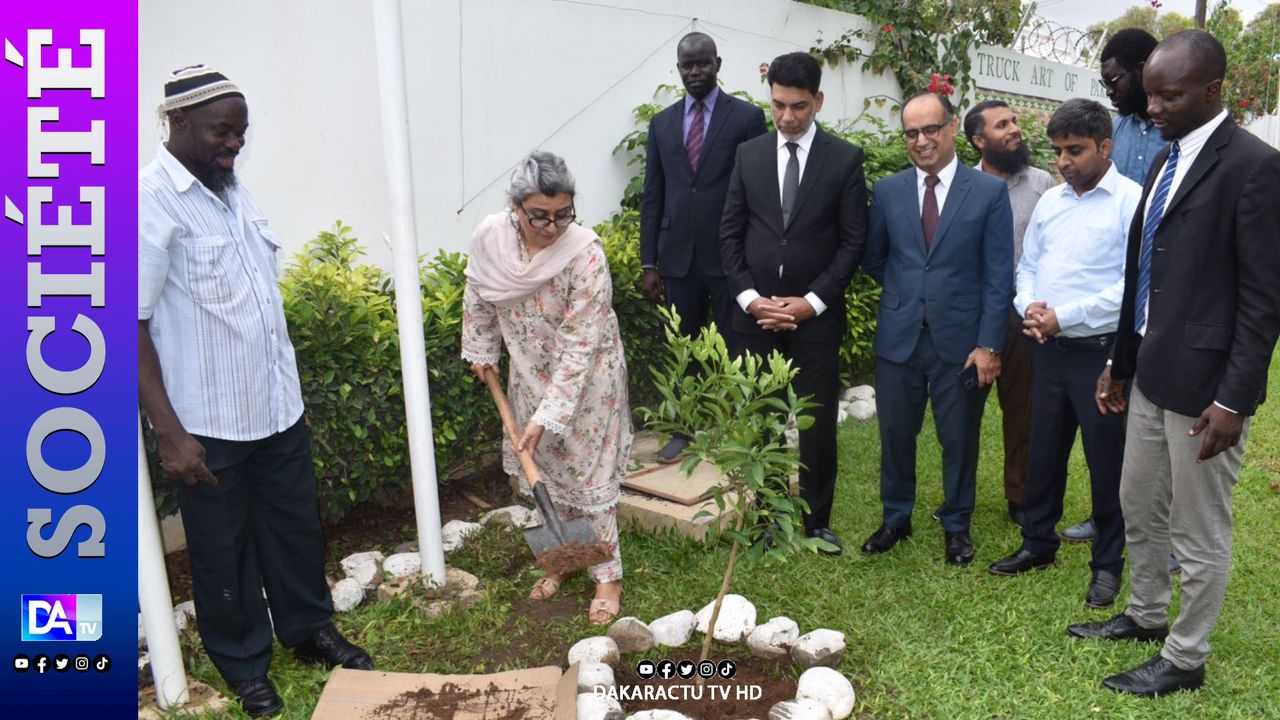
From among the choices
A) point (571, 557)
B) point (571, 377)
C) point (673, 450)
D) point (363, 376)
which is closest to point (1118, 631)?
point (571, 557)

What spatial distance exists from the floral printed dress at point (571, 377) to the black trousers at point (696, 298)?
1.35 metres

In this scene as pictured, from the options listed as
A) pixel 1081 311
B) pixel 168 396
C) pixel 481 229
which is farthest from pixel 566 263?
pixel 1081 311

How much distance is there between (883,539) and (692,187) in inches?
81.6

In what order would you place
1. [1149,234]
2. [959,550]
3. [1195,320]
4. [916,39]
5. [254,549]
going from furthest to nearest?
[916,39] → [959,550] → [254,549] → [1149,234] → [1195,320]

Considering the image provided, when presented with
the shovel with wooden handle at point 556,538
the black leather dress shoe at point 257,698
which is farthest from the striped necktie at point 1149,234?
the black leather dress shoe at point 257,698

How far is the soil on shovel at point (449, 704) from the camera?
10.0ft

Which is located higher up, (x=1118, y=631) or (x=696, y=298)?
(x=696, y=298)

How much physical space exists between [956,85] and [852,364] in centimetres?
428

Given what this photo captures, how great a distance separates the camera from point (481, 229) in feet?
12.5

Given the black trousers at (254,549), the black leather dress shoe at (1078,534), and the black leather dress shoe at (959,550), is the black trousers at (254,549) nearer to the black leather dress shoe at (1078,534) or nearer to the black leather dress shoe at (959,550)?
the black leather dress shoe at (959,550)

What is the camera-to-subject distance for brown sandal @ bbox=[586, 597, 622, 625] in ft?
12.7

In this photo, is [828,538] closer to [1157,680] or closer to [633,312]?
[1157,680]

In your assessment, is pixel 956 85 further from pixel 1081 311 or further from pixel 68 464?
pixel 68 464

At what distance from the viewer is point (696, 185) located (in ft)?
17.2
